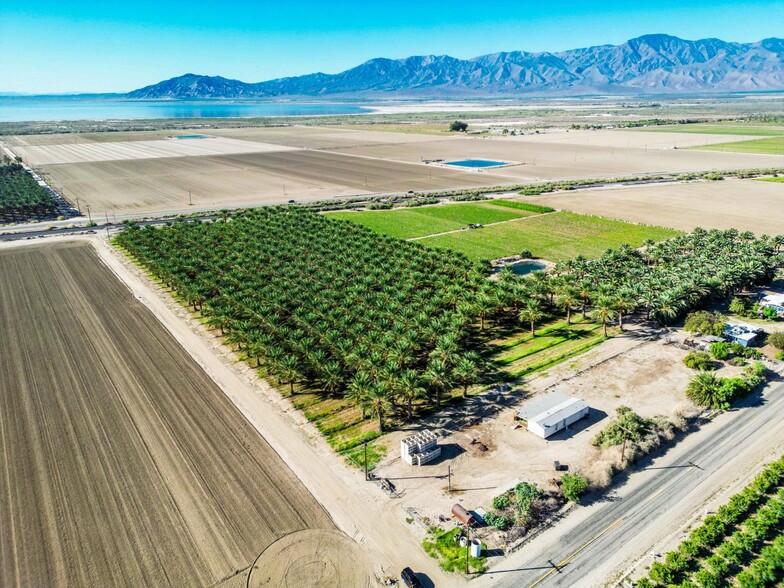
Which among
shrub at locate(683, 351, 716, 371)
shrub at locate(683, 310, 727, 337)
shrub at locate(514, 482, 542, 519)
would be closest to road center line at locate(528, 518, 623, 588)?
shrub at locate(514, 482, 542, 519)

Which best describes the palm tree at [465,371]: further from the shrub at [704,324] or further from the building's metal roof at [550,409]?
the shrub at [704,324]

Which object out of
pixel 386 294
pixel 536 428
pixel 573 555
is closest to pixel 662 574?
pixel 573 555

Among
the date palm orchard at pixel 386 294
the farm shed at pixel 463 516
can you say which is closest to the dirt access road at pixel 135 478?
the farm shed at pixel 463 516

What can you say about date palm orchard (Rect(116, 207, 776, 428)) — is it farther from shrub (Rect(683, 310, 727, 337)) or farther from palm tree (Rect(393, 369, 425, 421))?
shrub (Rect(683, 310, 727, 337))

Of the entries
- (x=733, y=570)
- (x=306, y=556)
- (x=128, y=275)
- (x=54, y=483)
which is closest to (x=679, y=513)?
(x=733, y=570)

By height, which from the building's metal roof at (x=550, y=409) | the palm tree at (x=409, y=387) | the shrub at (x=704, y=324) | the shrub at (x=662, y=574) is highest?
the palm tree at (x=409, y=387)

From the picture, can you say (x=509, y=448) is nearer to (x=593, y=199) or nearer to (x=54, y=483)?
(x=54, y=483)
